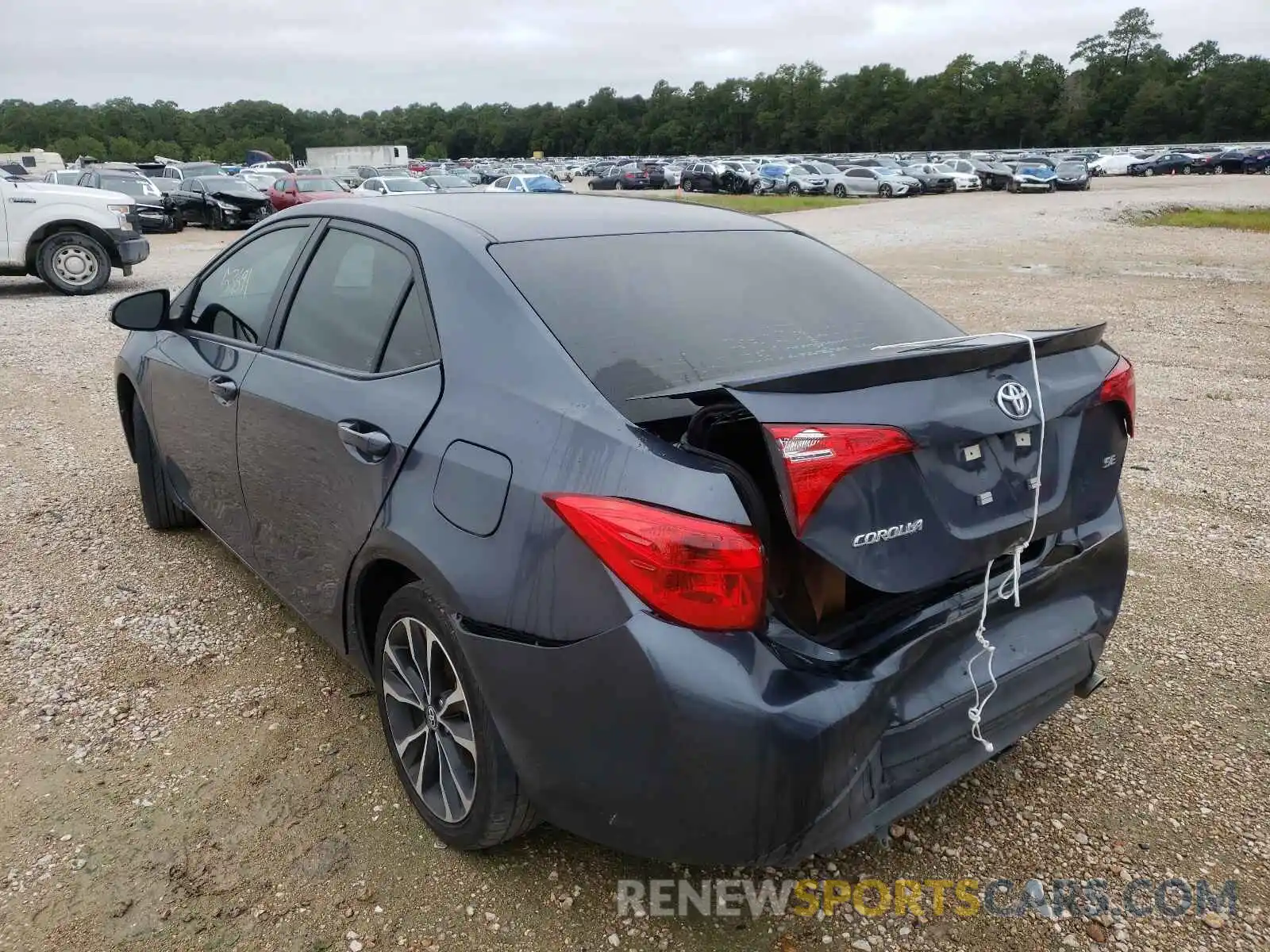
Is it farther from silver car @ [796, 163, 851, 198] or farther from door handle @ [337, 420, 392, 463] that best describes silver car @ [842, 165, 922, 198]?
door handle @ [337, 420, 392, 463]

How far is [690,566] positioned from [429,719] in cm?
104

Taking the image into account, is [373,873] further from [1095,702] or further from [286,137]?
[286,137]

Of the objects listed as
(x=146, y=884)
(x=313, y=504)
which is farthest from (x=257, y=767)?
(x=313, y=504)

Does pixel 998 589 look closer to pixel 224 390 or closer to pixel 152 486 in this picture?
pixel 224 390

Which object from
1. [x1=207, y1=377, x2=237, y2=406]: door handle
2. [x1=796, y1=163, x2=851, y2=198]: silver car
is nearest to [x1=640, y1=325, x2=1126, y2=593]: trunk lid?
[x1=207, y1=377, x2=237, y2=406]: door handle

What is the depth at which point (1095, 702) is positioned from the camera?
3.23m

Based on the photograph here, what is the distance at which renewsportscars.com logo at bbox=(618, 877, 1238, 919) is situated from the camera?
2.36 meters

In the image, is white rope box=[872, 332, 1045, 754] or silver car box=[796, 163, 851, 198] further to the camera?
silver car box=[796, 163, 851, 198]

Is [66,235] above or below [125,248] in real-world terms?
above

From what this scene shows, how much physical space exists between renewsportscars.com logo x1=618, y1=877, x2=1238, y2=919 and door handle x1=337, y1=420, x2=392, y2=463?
4.31 ft

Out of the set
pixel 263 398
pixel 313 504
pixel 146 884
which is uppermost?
pixel 263 398

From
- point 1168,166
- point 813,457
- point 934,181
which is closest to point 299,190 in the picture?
point 813,457

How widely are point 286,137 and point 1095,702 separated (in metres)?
141

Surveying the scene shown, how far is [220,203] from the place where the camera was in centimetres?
2547
